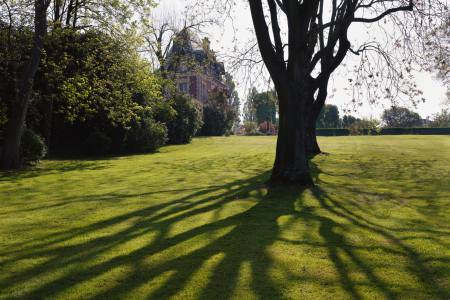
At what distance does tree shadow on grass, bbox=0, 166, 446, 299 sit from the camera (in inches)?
169

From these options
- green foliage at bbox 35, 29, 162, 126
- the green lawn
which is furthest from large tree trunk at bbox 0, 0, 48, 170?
the green lawn

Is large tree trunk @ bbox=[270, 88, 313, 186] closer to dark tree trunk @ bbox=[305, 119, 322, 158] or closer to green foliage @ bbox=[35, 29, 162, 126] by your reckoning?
green foliage @ bbox=[35, 29, 162, 126]

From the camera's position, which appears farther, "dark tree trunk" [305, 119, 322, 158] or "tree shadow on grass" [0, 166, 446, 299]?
"dark tree trunk" [305, 119, 322, 158]

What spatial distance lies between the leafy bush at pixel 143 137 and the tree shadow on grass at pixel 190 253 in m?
16.7

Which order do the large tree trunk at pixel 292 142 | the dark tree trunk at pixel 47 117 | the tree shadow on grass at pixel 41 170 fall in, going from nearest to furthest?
the large tree trunk at pixel 292 142
the tree shadow on grass at pixel 41 170
the dark tree trunk at pixel 47 117

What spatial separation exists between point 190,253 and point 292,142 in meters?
6.54

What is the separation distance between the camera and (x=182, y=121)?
3253cm

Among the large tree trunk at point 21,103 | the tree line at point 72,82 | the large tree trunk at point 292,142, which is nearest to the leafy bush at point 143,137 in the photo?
the tree line at point 72,82

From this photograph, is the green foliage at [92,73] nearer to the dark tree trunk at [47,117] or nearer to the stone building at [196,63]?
the dark tree trunk at [47,117]

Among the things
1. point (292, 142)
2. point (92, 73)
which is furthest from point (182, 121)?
point (292, 142)

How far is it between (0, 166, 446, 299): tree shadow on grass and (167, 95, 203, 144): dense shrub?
2406 centimetres

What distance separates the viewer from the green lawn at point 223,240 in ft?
14.2

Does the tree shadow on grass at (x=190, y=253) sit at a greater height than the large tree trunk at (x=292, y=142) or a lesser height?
lesser

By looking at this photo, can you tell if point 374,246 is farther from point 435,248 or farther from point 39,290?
point 39,290
